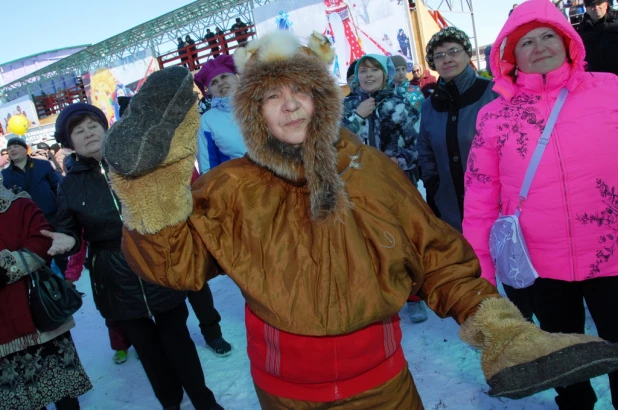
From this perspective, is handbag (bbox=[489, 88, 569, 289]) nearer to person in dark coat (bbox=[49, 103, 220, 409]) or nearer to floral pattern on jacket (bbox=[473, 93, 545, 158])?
floral pattern on jacket (bbox=[473, 93, 545, 158])

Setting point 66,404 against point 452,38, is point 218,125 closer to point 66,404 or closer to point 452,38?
point 452,38

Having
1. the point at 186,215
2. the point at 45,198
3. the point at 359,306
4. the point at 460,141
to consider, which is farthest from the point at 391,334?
the point at 45,198

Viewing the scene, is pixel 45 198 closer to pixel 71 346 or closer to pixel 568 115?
pixel 71 346

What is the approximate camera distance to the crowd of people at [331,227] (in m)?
1.23

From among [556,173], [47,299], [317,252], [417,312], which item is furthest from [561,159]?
[47,299]

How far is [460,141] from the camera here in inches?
106

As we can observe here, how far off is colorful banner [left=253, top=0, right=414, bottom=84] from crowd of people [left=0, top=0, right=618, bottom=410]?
25.2ft

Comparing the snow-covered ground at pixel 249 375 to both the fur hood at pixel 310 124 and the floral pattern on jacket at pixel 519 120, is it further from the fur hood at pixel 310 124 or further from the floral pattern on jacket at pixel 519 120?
the fur hood at pixel 310 124

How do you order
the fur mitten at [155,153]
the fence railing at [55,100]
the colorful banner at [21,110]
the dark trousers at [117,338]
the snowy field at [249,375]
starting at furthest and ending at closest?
1. the colorful banner at [21,110]
2. the fence railing at [55,100]
3. the dark trousers at [117,338]
4. the snowy field at [249,375]
5. the fur mitten at [155,153]


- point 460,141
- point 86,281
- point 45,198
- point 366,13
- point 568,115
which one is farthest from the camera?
point 366,13

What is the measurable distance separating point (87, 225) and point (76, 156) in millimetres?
415

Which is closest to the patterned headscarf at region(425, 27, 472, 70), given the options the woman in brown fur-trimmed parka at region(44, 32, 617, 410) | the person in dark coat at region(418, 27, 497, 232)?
the person in dark coat at region(418, 27, 497, 232)

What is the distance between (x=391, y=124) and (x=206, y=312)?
2022mm

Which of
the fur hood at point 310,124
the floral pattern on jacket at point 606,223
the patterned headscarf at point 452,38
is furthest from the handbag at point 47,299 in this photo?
the patterned headscarf at point 452,38
